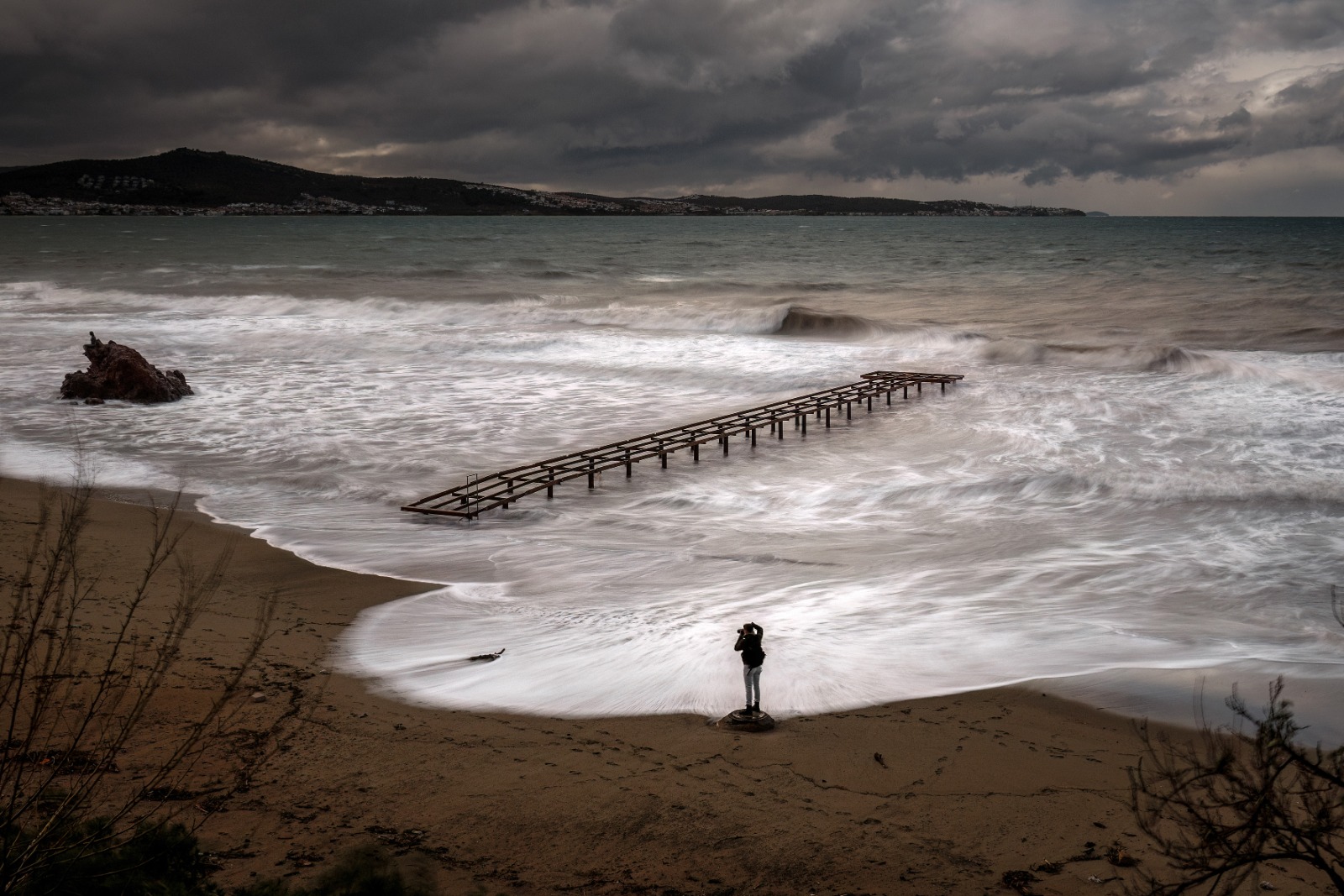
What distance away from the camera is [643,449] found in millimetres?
20547

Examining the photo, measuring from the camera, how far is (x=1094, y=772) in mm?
8461

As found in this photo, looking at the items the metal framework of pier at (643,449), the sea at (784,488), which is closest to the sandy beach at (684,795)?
the sea at (784,488)

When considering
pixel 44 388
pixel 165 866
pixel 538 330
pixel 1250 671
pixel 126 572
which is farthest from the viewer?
pixel 538 330

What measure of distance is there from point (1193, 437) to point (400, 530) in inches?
697

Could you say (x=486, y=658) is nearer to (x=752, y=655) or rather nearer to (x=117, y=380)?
(x=752, y=655)

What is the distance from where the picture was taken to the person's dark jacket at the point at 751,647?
9094mm

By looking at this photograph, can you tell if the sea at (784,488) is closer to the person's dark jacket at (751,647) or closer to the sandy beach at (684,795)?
the sandy beach at (684,795)

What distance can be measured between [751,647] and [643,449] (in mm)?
11664

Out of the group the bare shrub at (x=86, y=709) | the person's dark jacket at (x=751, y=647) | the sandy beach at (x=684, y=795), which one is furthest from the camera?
the person's dark jacket at (x=751, y=647)

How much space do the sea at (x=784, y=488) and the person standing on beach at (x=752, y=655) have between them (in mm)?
519

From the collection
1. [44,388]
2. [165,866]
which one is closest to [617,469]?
[165,866]

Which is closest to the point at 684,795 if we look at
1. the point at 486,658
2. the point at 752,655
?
the point at 752,655

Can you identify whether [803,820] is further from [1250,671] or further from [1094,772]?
[1250,671]

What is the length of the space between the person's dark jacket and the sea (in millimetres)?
816
